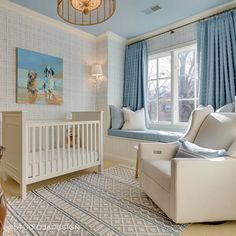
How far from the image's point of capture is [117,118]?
12.5ft

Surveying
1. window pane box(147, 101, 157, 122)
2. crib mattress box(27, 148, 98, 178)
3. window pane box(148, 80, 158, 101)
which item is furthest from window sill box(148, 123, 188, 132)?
crib mattress box(27, 148, 98, 178)

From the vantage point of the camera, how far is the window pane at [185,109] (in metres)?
3.40

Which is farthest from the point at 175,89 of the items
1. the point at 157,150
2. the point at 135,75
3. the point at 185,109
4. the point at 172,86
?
the point at 157,150

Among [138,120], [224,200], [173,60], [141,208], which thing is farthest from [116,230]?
[173,60]

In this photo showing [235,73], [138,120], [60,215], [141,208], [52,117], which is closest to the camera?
[60,215]

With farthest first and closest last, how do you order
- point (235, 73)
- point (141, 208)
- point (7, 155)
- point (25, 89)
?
point (25, 89), point (235, 73), point (7, 155), point (141, 208)

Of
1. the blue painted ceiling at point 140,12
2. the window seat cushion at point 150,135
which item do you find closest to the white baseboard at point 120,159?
the window seat cushion at point 150,135

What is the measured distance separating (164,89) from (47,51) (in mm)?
2273

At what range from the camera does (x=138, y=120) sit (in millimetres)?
3674

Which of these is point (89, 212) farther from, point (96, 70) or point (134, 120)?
point (96, 70)

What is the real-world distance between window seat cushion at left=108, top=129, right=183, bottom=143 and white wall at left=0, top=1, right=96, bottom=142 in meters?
0.90

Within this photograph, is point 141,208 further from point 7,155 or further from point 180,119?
point 180,119

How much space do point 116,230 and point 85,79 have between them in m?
3.04

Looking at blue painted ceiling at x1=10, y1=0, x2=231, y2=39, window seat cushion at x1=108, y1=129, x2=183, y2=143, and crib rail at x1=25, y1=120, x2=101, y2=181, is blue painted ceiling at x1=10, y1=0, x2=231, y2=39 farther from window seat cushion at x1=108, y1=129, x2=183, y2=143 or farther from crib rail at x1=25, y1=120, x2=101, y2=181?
window seat cushion at x1=108, y1=129, x2=183, y2=143
